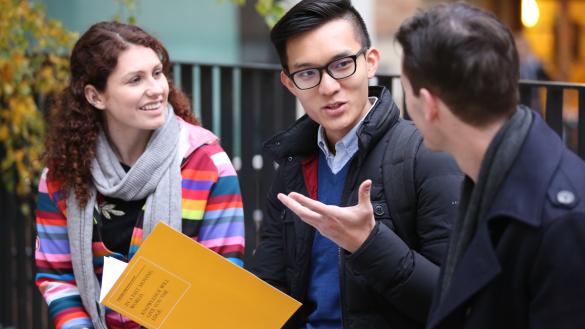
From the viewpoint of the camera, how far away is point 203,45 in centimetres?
709

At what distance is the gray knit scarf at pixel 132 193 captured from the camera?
10.2 ft

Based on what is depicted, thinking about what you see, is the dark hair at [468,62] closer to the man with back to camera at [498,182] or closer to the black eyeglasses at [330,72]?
the man with back to camera at [498,182]

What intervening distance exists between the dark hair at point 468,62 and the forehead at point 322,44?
0.74 meters

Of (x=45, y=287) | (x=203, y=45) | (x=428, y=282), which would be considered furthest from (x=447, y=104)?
(x=203, y=45)

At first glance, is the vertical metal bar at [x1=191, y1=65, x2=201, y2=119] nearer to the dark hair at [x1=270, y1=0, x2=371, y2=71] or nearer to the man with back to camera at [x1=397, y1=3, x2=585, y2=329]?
the dark hair at [x1=270, y1=0, x2=371, y2=71]

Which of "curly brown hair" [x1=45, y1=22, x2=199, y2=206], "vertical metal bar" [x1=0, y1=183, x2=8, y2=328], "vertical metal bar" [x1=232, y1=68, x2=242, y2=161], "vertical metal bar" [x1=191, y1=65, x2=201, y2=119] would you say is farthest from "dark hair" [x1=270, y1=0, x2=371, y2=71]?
"vertical metal bar" [x1=0, y1=183, x2=8, y2=328]

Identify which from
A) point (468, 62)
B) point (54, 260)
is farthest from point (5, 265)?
point (468, 62)

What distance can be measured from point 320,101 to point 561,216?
1013 mm

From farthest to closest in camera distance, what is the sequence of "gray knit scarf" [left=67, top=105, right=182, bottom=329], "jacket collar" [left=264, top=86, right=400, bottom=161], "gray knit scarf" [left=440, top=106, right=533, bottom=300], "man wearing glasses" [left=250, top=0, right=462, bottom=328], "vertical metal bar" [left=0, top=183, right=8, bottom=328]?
"vertical metal bar" [left=0, top=183, right=8, bottom=328], "gray knit scarf" [left=67, top=105, right=182, bottom=329], "jacket collar" [left=264, top=86, right=400, bottom=161], "man wearing glasses" [left=250, top=0, right=462, bottom=328], "gray knit scarf" [left=440, top=106, right=533, bottom=300]

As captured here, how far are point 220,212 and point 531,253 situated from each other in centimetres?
157

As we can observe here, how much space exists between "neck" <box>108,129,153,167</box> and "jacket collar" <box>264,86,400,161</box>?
63 centimetres

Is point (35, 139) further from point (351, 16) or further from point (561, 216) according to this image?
point (561, 216)

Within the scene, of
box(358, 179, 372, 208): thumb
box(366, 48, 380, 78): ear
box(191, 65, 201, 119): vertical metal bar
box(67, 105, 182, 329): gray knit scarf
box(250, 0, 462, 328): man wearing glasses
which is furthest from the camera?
box(191, 65, 201, 119): vertical metal bar

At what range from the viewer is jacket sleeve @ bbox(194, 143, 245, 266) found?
123 inches
